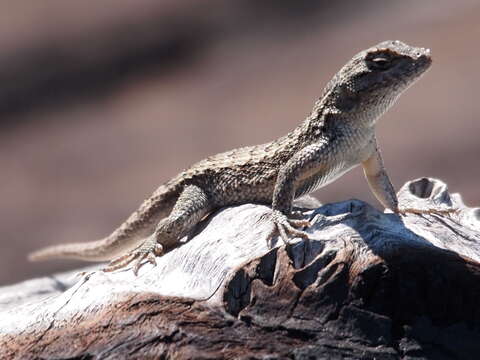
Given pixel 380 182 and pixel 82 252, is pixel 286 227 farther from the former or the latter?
pixel 82 252

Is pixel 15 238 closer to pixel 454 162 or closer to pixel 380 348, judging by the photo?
pixel 454 162

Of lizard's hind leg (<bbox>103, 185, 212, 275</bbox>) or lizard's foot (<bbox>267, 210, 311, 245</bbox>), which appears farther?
lizard's hind leg (<bbox>103, 185, 212, 275</bbox>)

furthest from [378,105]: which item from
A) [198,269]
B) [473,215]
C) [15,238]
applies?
[15,238]

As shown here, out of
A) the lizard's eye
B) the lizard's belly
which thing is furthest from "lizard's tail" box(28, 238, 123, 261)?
the lizard's eye

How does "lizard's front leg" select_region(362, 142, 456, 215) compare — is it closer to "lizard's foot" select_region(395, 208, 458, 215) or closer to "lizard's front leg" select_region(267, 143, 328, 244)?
"lizard's foot" select_region(395, 208, 458, 215)

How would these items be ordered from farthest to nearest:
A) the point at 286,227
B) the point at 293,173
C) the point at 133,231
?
the point at 133,231
the point at 293,173
the point at 286,227

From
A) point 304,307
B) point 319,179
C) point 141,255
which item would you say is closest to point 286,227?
point 304,307

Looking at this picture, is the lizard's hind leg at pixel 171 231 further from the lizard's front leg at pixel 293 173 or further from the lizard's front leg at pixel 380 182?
the lizard's front leg at pixel 380 182
